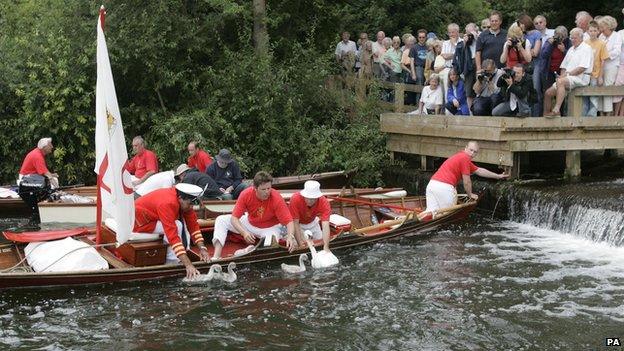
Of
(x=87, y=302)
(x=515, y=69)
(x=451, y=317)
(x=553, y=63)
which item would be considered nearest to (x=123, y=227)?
(x=87, y=302)

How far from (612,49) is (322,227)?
701 cm

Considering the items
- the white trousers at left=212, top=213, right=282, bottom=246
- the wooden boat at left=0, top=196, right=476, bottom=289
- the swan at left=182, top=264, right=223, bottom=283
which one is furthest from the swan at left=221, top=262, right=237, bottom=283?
the white trousers at left=212, top=213, right=282, bottom=246

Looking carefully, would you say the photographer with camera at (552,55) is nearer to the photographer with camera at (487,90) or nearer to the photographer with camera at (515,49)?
the photographer with camera at (515,49)

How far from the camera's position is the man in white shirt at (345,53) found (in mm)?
22961

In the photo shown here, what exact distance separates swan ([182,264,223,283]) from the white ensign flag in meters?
1.13

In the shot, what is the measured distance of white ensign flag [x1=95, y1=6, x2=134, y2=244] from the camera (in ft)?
36.6

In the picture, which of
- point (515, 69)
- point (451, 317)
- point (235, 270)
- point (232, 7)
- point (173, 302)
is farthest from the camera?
point (232, 7)

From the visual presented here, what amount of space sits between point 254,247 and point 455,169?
4.51m

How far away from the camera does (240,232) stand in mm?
12992

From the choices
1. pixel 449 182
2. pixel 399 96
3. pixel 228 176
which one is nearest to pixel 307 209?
pixel 449 182

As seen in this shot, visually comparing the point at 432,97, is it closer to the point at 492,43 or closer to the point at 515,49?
the point at 492,43

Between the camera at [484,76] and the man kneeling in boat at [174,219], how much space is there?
7.07 meters

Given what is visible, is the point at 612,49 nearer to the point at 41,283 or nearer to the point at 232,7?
the point at 232,7

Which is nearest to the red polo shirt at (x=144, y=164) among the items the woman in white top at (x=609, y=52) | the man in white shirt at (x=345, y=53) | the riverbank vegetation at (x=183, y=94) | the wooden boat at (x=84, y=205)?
the wooden boat at (x=84, y=205)
